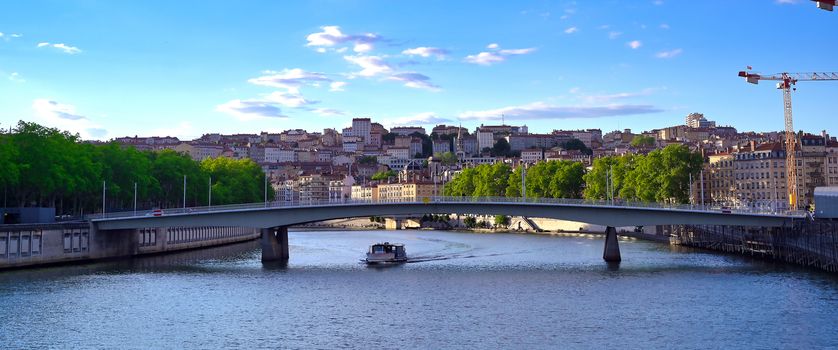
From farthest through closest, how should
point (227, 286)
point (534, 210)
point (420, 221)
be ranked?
point (420, 221) < point (534, 210) < point (227, 286)

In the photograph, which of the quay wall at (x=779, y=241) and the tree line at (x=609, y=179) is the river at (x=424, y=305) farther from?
the tree line at (x=609, y=179)

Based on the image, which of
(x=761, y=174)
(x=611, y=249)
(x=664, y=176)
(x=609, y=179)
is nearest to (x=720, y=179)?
(x=761, y=174)

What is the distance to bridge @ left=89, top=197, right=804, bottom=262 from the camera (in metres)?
67.4

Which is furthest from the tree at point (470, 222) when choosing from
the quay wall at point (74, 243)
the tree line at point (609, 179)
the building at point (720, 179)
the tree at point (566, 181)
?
the quay wall at point (74, 243)

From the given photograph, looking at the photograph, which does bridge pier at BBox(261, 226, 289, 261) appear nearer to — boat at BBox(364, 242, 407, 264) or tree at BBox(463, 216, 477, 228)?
boat at BBox(364, 242, 407, 264)

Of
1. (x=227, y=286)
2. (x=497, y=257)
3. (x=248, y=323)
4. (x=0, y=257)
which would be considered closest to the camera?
(x=248, y=323)

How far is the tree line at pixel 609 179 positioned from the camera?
108500mm

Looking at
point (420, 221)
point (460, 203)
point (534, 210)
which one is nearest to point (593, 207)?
point (534, 210)

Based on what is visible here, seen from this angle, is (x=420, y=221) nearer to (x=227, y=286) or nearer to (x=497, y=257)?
(x=497, y=257)

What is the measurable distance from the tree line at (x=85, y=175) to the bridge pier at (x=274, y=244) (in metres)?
14.7

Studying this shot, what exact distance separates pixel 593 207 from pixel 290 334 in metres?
34.4

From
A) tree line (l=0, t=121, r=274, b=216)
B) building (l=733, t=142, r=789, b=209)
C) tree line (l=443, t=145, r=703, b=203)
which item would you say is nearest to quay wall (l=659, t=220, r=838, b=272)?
tree line (l=443, t=145, r=703, b=203)

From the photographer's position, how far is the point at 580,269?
64625mm

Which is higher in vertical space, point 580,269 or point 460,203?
point 460,203
